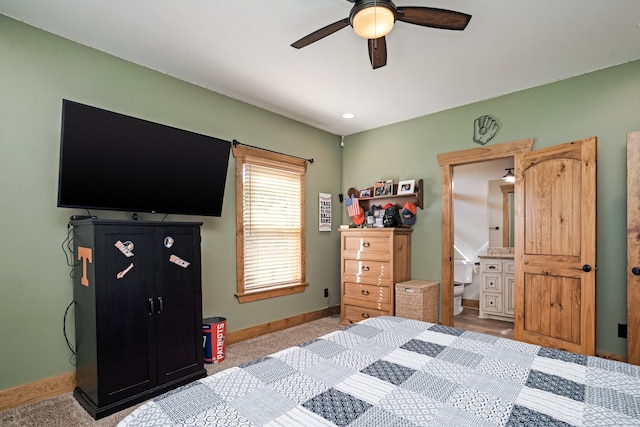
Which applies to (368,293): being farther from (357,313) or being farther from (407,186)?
(407,186)

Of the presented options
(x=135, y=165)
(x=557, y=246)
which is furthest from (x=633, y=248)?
(x=135, y=165)

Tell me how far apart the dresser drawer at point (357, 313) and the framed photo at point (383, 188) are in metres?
1.50

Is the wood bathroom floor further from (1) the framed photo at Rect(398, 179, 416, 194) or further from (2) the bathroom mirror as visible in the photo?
(1) the framed photo at Rect(398, 179, 416, 194)

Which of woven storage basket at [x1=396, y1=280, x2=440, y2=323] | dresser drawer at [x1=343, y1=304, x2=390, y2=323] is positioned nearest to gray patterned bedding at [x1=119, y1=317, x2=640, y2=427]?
woven storage basket at [x1=396, y1=280, x2=440, y2=323]

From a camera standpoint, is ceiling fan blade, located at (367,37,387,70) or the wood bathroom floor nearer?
ceiling fan blade, located at (367,37,387,70)

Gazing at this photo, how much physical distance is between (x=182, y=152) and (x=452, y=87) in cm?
271

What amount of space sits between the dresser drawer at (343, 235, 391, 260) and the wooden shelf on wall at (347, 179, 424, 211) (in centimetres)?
63

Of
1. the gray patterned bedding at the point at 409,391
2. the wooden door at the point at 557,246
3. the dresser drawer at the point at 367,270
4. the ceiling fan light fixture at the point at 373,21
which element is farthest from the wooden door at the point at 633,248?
the ceiling fan light fixture at the point at 373,21

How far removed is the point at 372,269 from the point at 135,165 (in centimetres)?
279

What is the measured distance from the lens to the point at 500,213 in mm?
5379

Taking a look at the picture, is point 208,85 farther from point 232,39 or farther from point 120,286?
point 120,286

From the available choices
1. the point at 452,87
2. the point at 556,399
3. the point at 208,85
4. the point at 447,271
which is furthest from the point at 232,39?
the point at 447,271

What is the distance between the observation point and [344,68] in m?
3.04

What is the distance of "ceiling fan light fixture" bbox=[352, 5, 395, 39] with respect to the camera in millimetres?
1825
